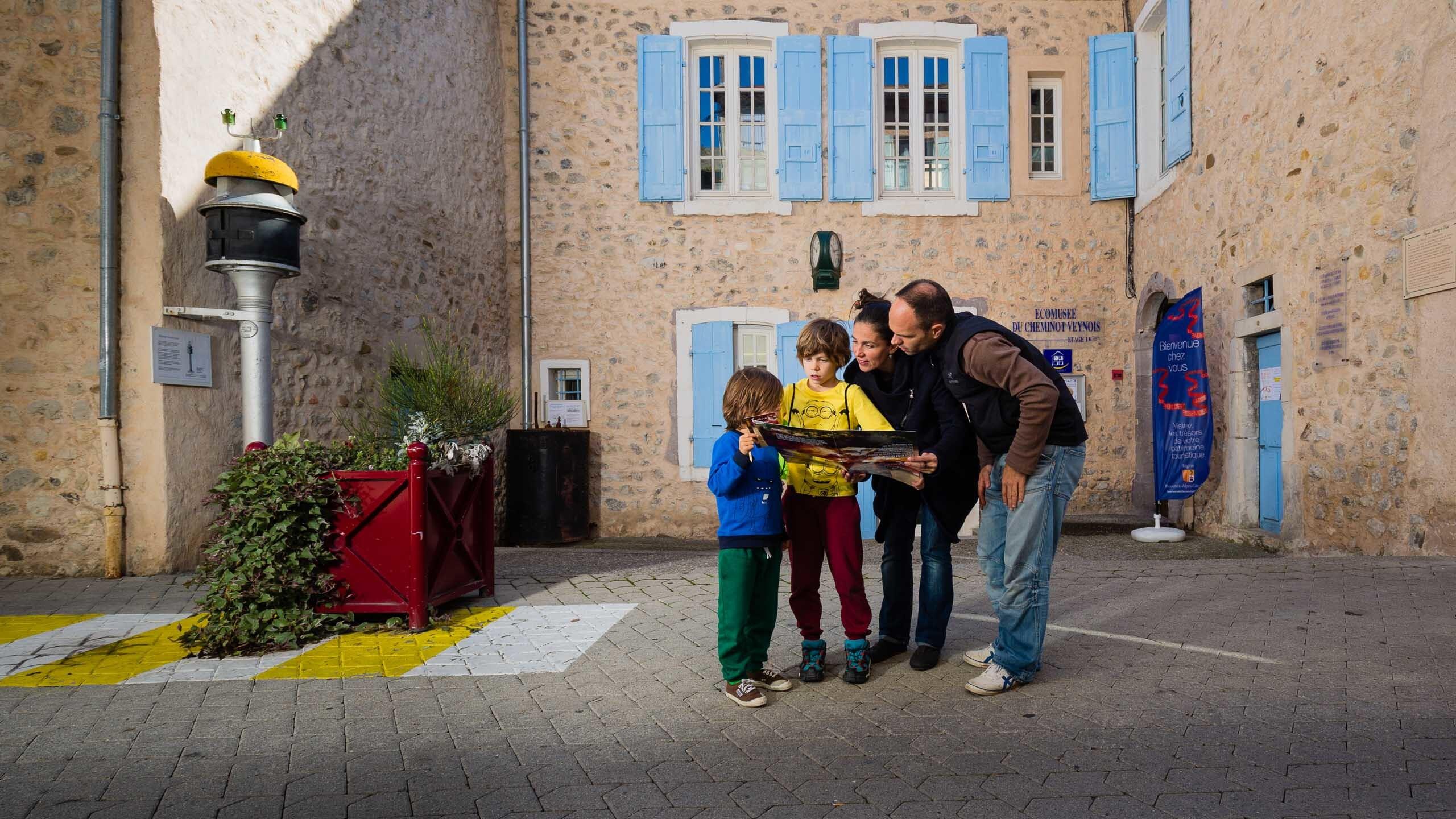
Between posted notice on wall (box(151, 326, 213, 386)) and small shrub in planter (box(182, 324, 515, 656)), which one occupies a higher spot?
posted notice on wall (box(151, 326, 213, 386))

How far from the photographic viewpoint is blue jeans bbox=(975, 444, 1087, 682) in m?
3.37

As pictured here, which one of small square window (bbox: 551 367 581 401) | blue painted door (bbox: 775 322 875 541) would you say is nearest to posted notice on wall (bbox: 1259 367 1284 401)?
blue painted door (bbox: 775 322 875 541)

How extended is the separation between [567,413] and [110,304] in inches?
192

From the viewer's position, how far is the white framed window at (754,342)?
10461 mm

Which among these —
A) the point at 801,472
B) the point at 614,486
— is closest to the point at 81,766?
the point at 801,472

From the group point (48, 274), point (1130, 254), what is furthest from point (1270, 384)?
point (48, 274)

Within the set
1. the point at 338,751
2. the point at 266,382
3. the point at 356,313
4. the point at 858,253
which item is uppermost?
the point at 858,253

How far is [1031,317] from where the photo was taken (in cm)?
1038

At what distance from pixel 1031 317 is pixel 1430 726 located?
7.72 m

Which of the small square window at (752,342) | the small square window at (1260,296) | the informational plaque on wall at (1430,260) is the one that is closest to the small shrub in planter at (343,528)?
the small square window at (752,342)

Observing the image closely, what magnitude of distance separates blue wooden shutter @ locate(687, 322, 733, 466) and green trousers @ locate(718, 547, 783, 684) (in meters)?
6.74

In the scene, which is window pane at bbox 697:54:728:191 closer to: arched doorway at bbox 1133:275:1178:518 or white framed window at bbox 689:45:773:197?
white framed window at bbox 689:45:773:197

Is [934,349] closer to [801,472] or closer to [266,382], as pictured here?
[801,472]

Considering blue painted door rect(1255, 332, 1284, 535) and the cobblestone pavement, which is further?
blue painted door rect(1255, 332, 1284, 535)
